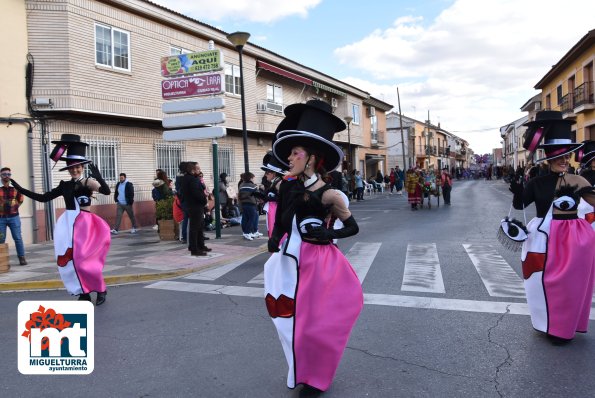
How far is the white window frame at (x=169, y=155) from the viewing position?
53.3ft

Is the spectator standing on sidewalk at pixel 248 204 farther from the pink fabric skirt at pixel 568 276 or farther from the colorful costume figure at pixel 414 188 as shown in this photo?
the colorful costume figure at pixel 414 188

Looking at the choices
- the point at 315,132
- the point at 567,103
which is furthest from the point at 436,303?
the point at 567,103

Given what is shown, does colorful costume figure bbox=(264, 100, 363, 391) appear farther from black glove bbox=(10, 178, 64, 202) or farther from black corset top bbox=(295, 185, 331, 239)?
black glove bbox=(10, 178, 64, 202)

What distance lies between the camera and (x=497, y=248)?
9.62 metres

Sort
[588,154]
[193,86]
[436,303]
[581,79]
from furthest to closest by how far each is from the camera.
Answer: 1. [581,79]
2. [193,86]
3. [588,154]
4. [436,303]

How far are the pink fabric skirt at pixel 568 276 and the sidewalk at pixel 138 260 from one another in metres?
5.64

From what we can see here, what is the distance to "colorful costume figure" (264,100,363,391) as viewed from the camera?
3.39 m

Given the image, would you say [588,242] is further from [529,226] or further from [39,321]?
[39,321]

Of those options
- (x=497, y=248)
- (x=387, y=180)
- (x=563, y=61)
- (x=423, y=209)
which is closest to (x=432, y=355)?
(x=497, y=248)

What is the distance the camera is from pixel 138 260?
9.35 metres

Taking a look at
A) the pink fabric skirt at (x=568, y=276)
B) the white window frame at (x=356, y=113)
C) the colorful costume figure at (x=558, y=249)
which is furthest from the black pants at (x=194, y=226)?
the white window frame at (x=356, y=113)

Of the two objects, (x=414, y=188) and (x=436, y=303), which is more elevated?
(x=414, y=188)
